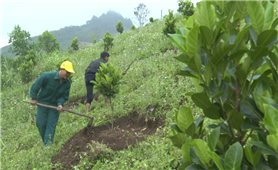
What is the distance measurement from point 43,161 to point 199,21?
19.9ft

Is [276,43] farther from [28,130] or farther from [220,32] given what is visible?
[28,130]

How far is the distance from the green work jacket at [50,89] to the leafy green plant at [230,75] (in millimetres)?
6332

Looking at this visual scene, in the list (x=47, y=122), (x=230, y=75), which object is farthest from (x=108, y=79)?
(x=230, y=75)

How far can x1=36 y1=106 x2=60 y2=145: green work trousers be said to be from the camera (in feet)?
27.0

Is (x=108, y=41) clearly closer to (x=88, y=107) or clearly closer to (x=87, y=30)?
(x=88, y=107)

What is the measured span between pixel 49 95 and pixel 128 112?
1.53m

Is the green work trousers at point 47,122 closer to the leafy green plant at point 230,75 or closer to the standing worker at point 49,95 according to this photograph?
the standing worker at point 49,95

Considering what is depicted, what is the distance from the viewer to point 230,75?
194cm

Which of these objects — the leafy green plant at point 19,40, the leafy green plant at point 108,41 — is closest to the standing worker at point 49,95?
the leafy green plant at point 108,41

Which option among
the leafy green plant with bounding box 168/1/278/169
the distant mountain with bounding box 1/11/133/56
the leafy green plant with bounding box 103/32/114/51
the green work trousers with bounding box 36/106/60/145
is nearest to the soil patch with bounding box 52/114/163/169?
the green work trousers with bounding box 36/106/60/145

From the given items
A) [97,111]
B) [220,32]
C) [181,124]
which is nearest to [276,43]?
[220,32]

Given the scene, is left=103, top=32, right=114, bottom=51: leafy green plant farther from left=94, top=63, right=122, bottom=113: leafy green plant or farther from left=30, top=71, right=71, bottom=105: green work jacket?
left=30, top=71, right=71, bottom=105: green work jacket

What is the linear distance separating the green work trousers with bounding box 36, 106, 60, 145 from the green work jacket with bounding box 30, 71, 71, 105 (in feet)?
0.56

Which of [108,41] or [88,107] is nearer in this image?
[88,107]
